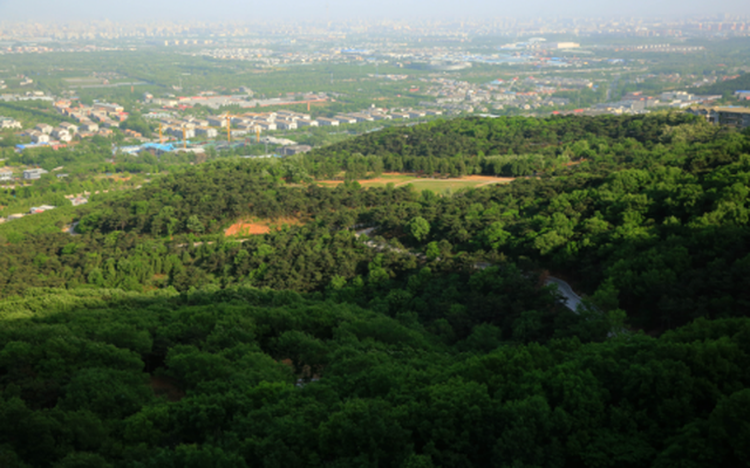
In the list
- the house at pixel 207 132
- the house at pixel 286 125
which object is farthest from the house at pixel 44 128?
the house at pixel 286 125

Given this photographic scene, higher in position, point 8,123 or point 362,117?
point 8,123

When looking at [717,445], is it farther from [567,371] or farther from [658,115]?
[658,115]

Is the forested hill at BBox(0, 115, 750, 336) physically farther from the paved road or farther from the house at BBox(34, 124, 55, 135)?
the house at BBox(34, 124, 55, 135)

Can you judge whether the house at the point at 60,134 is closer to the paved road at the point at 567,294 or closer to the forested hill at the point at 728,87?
the paved road at the point at 567,294

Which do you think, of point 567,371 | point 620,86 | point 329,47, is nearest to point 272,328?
point 567,371

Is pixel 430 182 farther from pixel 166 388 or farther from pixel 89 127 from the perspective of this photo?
pixel 89 127

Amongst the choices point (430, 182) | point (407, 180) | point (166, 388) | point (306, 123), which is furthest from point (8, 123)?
point (166, 388)
